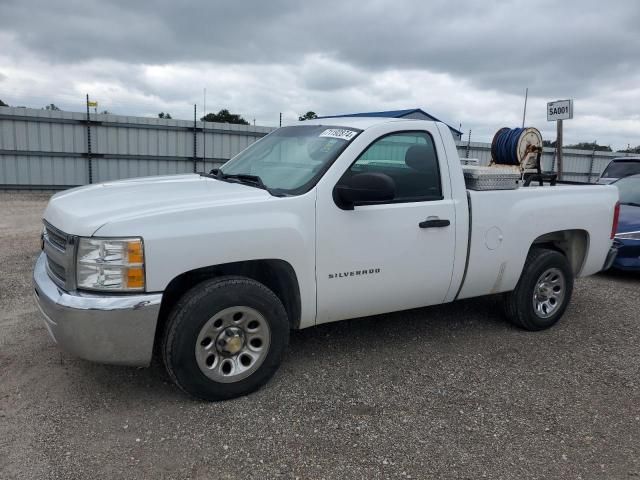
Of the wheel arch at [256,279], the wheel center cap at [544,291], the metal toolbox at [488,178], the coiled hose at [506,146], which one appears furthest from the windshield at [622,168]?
the wheel arch at [256,279]

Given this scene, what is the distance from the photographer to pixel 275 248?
3385 mm

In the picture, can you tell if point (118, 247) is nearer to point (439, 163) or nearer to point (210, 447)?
point (210, 447)

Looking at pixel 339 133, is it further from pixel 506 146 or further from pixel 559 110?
pixel 559 110

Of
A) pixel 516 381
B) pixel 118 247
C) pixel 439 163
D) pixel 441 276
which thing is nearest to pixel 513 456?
pixel 516 381

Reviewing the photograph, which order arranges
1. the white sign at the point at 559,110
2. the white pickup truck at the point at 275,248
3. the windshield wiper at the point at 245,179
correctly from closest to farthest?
the white pickup truck at the point at 275,248 → the windshield wiper at the point at 245,179 → the white sign at the point at 559,110

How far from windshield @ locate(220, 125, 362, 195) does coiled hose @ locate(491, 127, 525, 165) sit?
5.47m

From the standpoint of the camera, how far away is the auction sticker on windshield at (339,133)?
3.88 metres

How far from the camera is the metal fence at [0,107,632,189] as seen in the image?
13.4m

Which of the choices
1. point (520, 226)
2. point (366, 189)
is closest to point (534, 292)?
point (520, 226)

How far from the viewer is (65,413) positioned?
3.27m

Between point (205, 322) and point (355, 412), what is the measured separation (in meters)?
1.10

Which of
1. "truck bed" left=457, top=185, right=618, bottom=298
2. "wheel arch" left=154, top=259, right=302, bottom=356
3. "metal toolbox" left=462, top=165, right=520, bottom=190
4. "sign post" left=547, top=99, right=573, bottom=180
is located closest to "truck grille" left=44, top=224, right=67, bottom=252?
"wheel arch" left=154, top=259, right=302, bottom=356

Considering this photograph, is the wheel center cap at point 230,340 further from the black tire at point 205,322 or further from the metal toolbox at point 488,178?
the metal toolbox at point 488,178

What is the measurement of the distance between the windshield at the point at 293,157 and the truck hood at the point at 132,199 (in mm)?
246
